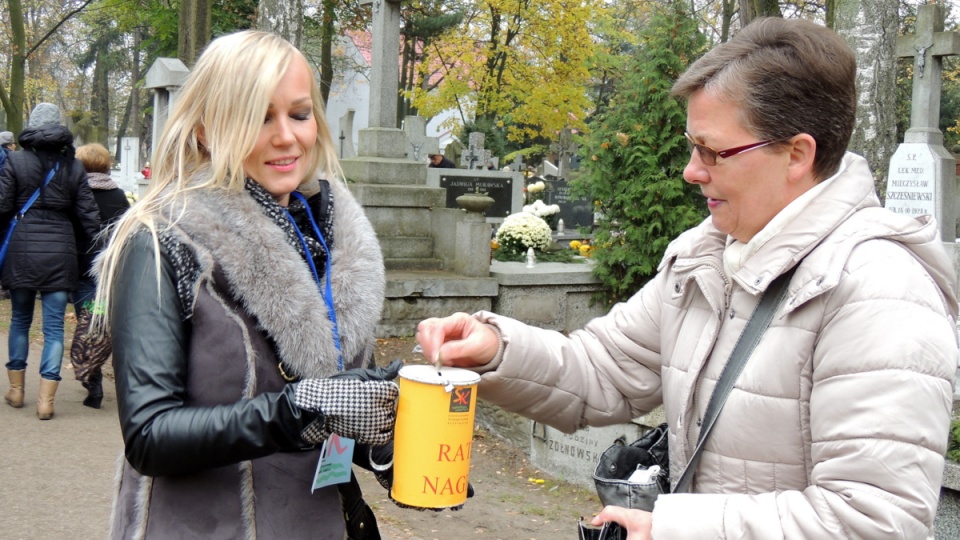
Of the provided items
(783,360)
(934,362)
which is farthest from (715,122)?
(934,362)

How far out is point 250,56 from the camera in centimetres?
196

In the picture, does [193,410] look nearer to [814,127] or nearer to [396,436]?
[396,436]

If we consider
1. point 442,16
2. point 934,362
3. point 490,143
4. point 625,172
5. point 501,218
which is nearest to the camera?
point 934,362

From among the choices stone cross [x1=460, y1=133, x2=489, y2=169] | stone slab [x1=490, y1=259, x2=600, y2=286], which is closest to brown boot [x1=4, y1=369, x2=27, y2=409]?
stone slab [x1=490, y1=259, x2=600, y2=286]

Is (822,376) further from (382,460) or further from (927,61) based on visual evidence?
(927,61)

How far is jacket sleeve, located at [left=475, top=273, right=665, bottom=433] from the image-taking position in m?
2.29

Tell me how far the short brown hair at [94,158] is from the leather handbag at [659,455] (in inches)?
266

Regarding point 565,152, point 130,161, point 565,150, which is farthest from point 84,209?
point 565,150

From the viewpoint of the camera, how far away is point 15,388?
282 inches

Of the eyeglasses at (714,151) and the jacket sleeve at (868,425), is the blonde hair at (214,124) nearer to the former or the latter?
the eyeglasses at (714,151)

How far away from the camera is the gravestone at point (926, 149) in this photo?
9281 millimetres

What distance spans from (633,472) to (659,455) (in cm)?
7

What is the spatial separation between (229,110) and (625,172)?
841 cm

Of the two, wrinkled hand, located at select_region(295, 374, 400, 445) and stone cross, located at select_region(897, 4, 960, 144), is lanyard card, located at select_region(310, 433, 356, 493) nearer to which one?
wrinkled hand, located at select_region(295, 374, 400, 445)
